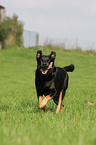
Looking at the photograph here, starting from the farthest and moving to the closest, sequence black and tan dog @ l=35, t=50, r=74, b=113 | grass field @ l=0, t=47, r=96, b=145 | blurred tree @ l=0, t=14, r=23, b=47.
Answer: blurred tree @ l=0, t=14, r=23, b=47, black and tan dog @ l=35, t=50, r=74, b=113, grass field @ l=0, t=47, r=96, b=145

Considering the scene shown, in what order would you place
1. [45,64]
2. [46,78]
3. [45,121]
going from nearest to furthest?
[45,121] < [45,64] < [46,78]

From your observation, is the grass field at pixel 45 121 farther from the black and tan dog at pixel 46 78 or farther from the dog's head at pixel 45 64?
the dog's head at pixel 45 64

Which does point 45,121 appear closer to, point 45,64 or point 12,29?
point 45,64

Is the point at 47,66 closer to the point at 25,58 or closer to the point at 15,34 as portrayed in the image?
the point at 25,58

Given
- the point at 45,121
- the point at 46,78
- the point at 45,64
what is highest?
the point at 45,64

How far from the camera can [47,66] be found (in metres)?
4.77

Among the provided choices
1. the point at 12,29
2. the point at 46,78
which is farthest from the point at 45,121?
the point at 12,29

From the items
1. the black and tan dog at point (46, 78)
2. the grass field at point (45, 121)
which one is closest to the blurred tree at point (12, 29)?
the grass field at point (45, 121)

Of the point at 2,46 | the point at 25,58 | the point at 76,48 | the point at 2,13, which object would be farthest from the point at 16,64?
the point at 76,48

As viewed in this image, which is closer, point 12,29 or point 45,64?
point 45,64

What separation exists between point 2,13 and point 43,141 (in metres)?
34.3

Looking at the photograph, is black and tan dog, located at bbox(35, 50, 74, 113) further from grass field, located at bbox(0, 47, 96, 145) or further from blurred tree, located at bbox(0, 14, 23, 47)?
blurred tree, located at bbox(0, 14, 23, 47)

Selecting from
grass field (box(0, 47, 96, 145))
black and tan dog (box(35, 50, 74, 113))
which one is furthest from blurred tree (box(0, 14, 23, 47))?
black and tan dog (box(35, 50, 74, 113))

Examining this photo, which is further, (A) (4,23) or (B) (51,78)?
(A) (4,23)
